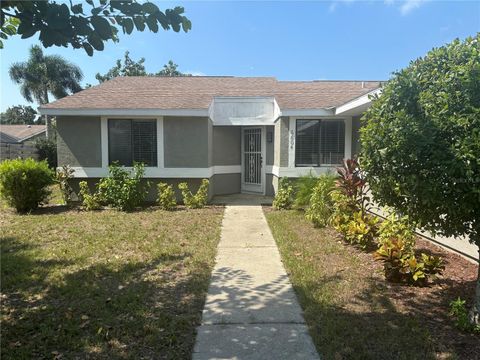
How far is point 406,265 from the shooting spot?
4.72m

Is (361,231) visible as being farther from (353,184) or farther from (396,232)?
(353,184)

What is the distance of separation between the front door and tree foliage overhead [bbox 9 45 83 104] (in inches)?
958

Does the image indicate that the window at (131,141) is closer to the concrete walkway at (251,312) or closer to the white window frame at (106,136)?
the white window frame at (106,136)

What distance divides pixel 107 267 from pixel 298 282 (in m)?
2.90

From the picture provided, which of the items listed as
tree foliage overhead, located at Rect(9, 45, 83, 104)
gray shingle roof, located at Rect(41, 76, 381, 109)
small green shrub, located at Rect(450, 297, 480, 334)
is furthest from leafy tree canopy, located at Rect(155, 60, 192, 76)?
small green shrub, located at Rect(450, 297, 480, 334)

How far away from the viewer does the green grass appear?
3.21m

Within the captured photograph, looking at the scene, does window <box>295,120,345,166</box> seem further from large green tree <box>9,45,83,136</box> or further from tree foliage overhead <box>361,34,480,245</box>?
large green tree <box>9,45,83,136</box>

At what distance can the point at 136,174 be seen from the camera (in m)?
10.4

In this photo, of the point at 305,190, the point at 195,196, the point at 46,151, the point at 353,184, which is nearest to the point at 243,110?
the point at 195,196

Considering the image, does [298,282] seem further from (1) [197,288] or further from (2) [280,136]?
(2) [280,136]

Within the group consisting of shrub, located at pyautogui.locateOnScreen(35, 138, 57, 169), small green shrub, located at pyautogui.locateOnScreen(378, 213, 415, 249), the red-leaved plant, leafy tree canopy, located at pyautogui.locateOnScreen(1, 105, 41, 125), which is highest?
leafy tree canopy, located at pyautogui.locateOnScreen(1, 105, 41, 125)

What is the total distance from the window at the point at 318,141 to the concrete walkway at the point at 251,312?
198 inches

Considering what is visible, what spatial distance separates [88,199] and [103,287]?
608cm

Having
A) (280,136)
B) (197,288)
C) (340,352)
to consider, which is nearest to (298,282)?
(197,288)
